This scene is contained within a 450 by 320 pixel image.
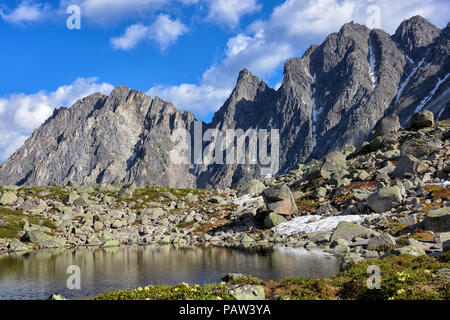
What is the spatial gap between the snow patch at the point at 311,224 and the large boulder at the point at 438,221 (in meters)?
13.5

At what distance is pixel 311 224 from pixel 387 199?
567 inches

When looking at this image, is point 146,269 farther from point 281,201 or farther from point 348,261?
point 281,201

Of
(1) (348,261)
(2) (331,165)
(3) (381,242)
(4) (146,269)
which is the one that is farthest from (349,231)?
(2) (331,165)

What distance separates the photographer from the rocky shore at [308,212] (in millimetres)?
43094

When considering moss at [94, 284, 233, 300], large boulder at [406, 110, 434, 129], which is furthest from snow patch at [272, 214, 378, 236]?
large boulder at [406, 110, 434, 129]

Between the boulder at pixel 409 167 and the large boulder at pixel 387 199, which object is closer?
the large boulder at pixel 387 199

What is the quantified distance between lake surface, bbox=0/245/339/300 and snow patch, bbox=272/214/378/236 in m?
10.0

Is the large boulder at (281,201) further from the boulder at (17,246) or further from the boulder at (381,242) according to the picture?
the boulder at (17,246)

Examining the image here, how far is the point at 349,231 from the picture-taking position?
1844 inches

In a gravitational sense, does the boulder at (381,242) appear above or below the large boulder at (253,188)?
below

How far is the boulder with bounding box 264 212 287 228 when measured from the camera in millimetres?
67856

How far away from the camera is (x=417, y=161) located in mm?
62531

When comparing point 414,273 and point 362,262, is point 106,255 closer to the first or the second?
point 362,262

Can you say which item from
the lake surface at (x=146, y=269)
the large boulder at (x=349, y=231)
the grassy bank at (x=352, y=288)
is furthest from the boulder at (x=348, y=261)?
the large boulder at (x=349, y=231)
